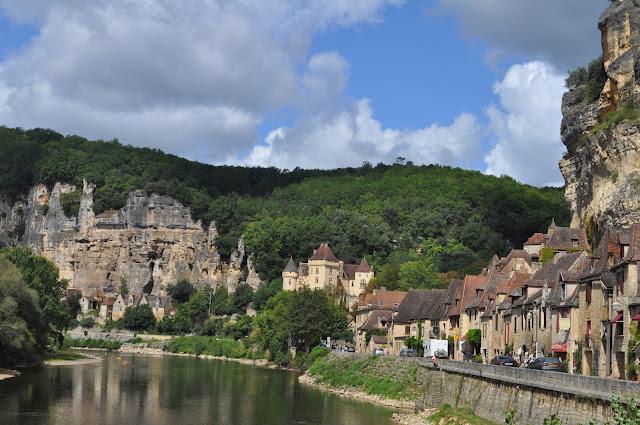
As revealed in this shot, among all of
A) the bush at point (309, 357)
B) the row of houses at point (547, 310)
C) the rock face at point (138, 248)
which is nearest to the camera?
the row of houses at point (547, 310)

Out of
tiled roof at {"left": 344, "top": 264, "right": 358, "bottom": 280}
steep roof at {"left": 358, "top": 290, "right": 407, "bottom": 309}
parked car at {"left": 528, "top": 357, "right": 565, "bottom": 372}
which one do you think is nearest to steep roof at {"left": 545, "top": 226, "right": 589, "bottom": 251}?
steep roof at {"left": 358, "top": 290, "right": 407, "bottom": 309}

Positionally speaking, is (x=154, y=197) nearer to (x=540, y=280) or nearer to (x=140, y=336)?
(x=140, y=336)

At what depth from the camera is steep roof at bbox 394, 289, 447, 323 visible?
77.4 meters

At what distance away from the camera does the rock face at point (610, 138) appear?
56.2 meters

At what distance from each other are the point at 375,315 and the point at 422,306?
37.0 ft

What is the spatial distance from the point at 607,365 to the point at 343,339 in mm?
58288

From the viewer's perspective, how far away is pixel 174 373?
89062 millimetres

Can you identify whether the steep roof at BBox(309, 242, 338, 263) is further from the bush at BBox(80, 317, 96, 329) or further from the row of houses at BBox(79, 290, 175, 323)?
the bush at BBox(80, 317, 96, 329)

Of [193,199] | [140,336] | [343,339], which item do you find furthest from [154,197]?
[343,339]

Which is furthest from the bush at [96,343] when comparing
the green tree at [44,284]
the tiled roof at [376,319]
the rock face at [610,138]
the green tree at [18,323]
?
the rock face at [610,138]

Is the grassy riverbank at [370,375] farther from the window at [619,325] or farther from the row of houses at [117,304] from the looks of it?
the row of houses at [117,304]

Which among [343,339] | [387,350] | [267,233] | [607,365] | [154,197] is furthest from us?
[154,197]

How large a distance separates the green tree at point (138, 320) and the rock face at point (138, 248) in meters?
20.9

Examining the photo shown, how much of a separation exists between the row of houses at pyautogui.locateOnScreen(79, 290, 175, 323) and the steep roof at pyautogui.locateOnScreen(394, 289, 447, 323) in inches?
3328
